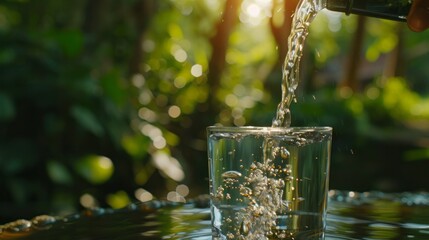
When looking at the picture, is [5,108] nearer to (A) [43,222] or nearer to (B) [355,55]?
(A) [43,222]

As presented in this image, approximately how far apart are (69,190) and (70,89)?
0.66m

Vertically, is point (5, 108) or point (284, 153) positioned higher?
point (5, 108)

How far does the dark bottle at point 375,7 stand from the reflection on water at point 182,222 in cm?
41

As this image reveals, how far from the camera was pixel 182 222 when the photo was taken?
1561 mm

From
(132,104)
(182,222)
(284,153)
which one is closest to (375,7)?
(284,153)

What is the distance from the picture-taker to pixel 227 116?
783 centimetres

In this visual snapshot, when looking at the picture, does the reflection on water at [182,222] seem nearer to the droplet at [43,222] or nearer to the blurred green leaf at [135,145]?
the droplet at [43,222]

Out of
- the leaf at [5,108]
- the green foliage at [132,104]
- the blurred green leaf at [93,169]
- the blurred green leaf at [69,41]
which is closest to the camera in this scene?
the leaf at [5,108]

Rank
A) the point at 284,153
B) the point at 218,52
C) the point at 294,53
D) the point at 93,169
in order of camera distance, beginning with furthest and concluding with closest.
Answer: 1. the point at 218,52
2. the point at 93,169
3. the point at 294,53
4. the point at 284,153

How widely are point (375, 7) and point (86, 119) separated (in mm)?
3600

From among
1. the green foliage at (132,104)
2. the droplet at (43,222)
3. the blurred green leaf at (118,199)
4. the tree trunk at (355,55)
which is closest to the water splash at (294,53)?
the droplet at (43,222)

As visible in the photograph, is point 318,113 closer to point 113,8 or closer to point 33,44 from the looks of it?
point 113,8

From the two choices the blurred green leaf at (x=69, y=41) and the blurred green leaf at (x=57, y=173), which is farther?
the blurred green leaf at (x=69, y=41)

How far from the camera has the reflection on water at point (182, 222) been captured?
4.66ft
